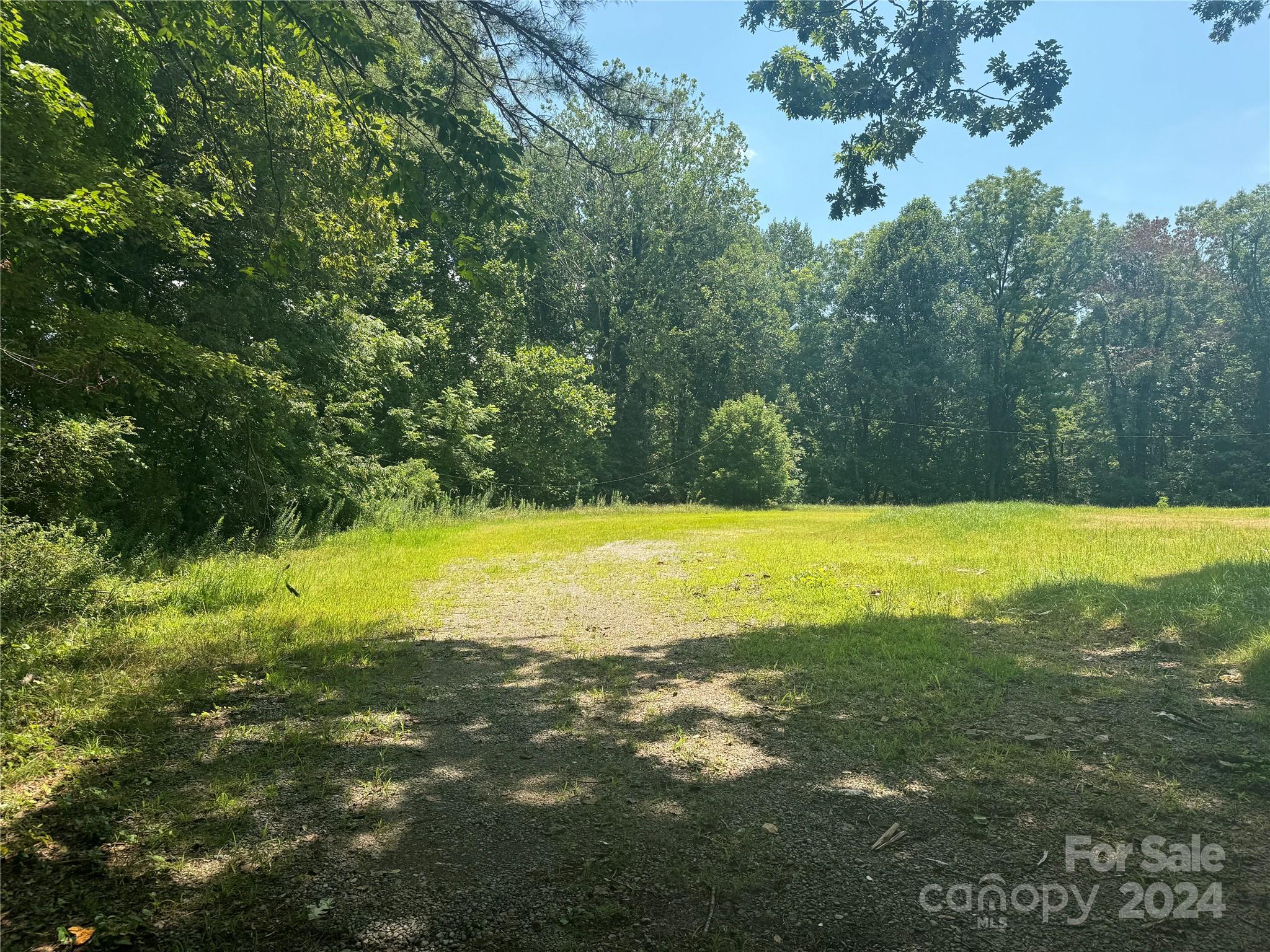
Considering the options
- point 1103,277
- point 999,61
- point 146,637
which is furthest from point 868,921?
point 1103,277

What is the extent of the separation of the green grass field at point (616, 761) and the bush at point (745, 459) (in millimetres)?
25802

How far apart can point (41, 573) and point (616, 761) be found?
4665 mm

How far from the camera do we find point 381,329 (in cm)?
1648

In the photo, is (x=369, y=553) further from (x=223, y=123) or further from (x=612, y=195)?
(x=612, y=195)

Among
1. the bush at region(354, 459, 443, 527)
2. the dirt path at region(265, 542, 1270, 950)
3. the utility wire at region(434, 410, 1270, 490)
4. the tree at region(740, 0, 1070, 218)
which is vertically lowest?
the dirt path at region(265, 542, 1270, 950)

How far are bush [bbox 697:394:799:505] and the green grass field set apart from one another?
2580 cm

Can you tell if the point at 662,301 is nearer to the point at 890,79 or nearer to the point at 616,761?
the point at 890,79

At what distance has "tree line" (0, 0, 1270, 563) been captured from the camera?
581cm

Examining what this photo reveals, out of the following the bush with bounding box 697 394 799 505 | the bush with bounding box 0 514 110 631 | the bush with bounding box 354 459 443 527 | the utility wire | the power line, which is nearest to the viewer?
the bush with bounding box 0 514 110 631

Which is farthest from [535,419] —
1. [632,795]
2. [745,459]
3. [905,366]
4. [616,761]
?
[905,366]

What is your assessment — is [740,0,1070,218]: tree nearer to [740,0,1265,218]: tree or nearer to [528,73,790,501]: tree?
[740,0,1265,218]: tree

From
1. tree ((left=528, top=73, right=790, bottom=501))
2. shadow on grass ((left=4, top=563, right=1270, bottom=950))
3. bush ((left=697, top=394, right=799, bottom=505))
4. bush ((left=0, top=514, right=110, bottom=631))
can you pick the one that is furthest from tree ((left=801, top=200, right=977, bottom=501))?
bush ((left=0, top=514, right=110, bottom=631))

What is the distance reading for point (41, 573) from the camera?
5.11 meters

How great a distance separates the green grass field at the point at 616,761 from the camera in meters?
2.32
